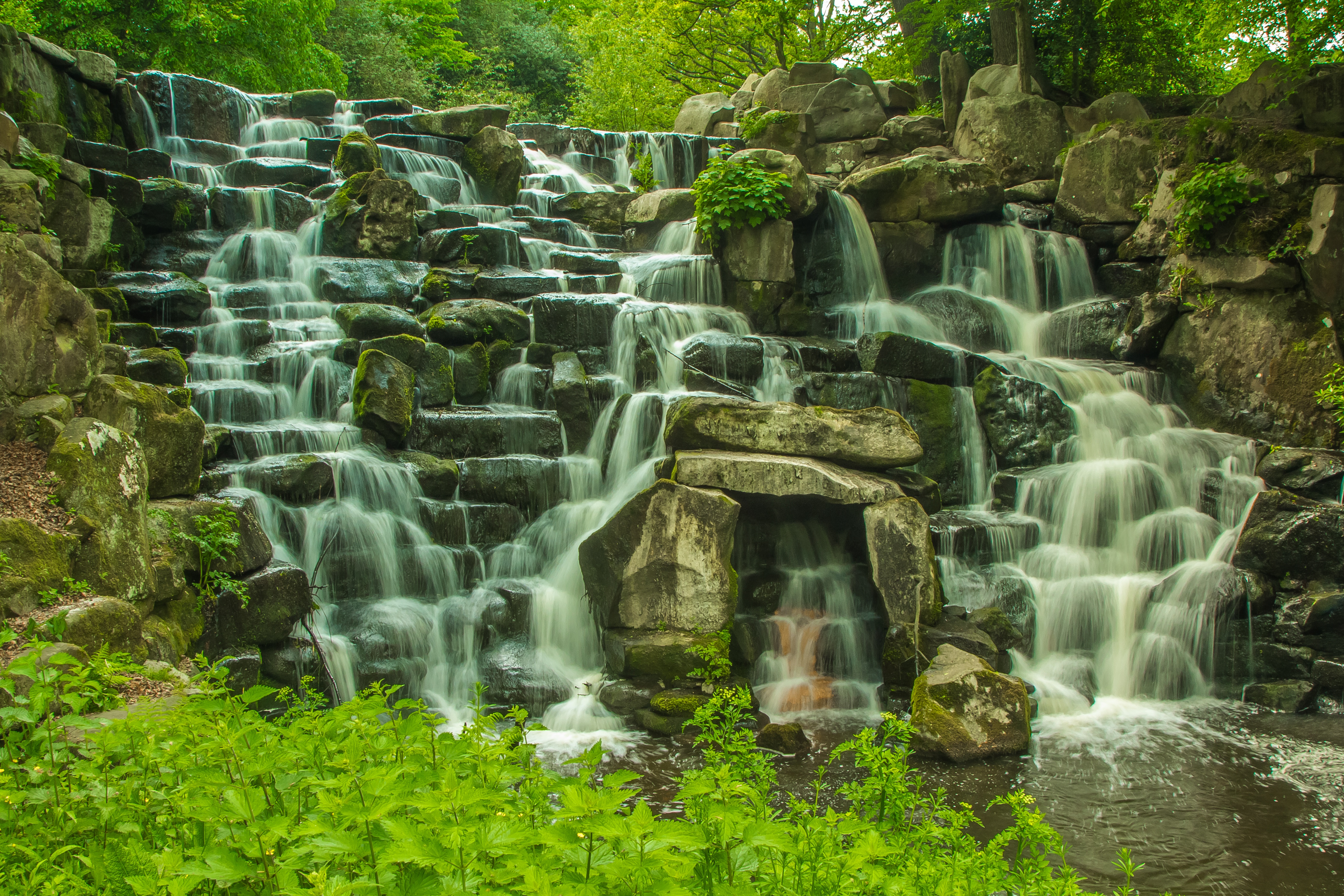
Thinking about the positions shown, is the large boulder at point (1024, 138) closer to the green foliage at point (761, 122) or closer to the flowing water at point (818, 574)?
the green foliage at point (761, 122)

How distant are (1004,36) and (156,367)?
1619 centimetres

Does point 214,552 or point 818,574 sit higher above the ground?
point 214,552

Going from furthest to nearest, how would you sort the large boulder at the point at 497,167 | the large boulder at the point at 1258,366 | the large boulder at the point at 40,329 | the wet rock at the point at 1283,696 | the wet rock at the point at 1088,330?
the large boulder at the point at 497,167
the wet rock at the point at 1088,330
the large boulder at the point at 1258,366
the wet rock at the point at 1283,696
the large boulder at the point at 40,329

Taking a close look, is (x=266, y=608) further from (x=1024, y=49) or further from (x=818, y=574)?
(x=1024, y=49)

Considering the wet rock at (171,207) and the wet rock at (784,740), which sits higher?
the wet rock at (171,207)

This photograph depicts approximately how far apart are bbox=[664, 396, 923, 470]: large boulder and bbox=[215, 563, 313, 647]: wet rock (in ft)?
10.8

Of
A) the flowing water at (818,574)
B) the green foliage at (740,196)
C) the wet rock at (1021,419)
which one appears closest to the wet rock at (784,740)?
the flowing water at (818,574)

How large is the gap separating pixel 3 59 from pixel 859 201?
12.5m

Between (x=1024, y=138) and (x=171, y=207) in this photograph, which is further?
(x=1024, y=138)

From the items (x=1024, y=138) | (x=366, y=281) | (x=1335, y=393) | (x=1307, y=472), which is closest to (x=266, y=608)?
(x=366, y=281)

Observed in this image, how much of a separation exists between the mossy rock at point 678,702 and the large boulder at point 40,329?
477cm

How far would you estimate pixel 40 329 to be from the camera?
Result: 6020 millimetres

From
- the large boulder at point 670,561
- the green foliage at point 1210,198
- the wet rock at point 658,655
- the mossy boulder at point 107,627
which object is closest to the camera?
the mossy boulder at point 107,627

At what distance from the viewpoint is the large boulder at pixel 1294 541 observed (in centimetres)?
773
